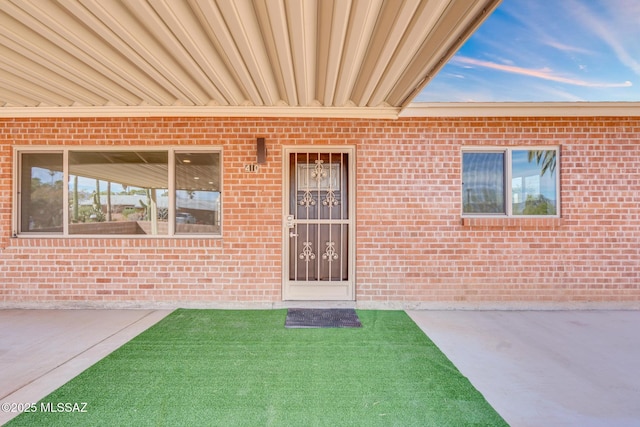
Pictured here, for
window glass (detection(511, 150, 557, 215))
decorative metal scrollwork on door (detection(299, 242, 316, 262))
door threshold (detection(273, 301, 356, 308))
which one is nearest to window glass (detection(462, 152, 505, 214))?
window glass (detection(511, 150, 557, 215))

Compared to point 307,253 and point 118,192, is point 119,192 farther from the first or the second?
point 307,253

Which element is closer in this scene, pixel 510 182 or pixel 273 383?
pixel 273 383

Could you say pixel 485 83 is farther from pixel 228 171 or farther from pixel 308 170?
pixel 228 171

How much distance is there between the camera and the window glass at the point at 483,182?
4750 mm

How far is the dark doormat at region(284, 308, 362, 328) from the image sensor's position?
395 centimetres

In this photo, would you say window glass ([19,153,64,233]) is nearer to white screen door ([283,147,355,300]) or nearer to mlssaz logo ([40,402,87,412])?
mlssaz logo ([40,402,87,412])

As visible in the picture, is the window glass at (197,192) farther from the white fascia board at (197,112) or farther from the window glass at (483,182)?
the window glass at (483,182)

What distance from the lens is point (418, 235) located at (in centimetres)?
468

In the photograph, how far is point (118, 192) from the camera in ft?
15.6

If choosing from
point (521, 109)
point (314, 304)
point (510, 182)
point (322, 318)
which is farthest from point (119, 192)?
point (521, 109)

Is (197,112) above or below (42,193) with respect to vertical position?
above

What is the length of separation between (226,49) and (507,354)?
401 cm

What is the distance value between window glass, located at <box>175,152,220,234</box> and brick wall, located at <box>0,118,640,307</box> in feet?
0.63

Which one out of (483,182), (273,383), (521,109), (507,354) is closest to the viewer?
(273,383)
